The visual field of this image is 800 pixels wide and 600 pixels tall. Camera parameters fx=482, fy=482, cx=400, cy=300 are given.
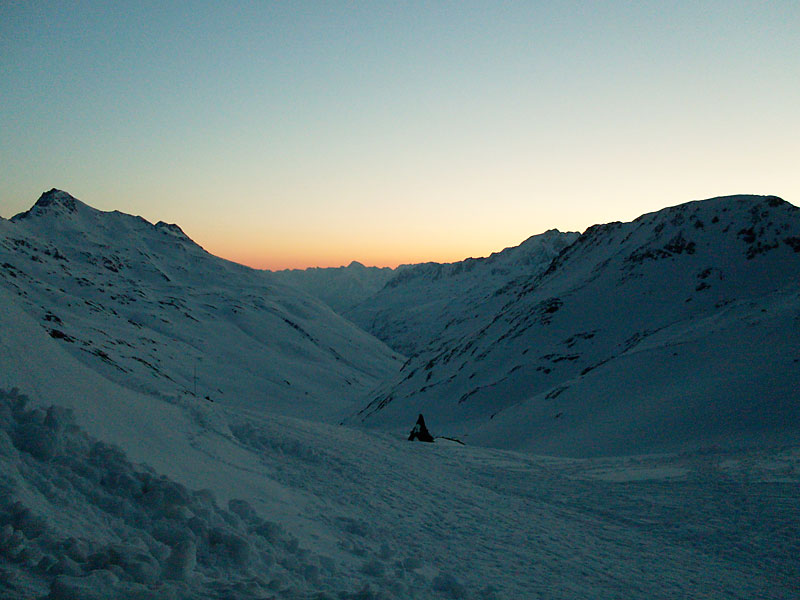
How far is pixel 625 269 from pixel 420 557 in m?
68.2

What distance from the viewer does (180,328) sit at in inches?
4909

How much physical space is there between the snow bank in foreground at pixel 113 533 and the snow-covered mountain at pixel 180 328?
165ft

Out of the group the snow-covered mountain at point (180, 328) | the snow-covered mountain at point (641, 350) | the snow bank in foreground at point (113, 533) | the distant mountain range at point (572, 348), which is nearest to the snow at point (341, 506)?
the snow bank in foreground at point (113, 533)

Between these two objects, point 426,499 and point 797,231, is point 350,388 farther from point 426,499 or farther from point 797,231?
point 426,499

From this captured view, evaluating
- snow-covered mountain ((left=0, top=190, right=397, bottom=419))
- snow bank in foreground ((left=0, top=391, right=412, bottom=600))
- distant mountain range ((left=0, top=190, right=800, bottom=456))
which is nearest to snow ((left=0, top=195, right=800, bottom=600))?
snow bank in foreground ((left=0, top=391, right=412, bottom=600))

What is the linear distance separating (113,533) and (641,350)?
137 feet

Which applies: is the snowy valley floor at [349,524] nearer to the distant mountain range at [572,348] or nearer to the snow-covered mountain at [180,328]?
the distant mountain range at [572,348]

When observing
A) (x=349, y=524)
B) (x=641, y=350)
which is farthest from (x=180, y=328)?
(x=349, y=524)

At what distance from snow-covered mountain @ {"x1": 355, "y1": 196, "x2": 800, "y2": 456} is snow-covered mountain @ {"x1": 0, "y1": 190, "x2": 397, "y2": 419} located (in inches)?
1247

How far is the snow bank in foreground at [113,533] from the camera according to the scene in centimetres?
470

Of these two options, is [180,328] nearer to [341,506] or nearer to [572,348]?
[572,348]

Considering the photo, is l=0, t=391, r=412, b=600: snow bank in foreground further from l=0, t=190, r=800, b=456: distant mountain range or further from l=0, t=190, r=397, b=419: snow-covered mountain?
l=0, t=190, r=397, b=419: snow-covered mountain

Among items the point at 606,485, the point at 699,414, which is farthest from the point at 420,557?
the point at 699,414

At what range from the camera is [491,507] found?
39.9ft
